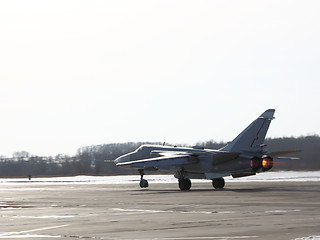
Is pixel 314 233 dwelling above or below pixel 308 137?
below

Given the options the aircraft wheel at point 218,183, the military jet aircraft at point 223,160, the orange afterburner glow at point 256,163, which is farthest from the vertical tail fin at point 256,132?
the aircraft wheel at point 218,183

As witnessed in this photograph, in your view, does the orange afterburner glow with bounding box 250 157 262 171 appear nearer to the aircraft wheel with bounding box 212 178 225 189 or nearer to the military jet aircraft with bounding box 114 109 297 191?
the military jet aircraft with bounding box 114 109 297 191

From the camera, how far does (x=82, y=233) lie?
16.3m

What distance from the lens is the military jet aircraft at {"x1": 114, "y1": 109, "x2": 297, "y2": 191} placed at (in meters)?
42.9

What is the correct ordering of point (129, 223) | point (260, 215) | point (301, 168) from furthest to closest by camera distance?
point (301, 168), point (260, 215), point (129, 223)

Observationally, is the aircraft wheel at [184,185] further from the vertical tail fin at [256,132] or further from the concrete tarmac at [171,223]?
the concrete tarmac at [171,223]

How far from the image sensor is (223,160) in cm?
4375

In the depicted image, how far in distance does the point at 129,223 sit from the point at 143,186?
105 feet

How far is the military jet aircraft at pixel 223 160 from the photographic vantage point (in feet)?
141

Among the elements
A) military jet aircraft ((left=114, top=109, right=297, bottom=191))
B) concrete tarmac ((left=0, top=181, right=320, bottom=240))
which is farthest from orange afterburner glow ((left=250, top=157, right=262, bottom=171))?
concrete tarmac ((left=0, top=181, right=320, bottom=240))

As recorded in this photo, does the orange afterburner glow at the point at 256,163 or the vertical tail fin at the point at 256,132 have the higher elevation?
the vertical tail fin at the point at 256,132

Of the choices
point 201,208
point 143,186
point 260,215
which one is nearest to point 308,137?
point 143,186

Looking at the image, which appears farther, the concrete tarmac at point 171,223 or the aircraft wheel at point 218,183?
the aircraft wheel at point 218,183

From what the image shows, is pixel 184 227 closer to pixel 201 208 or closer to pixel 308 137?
pixel 201 208
